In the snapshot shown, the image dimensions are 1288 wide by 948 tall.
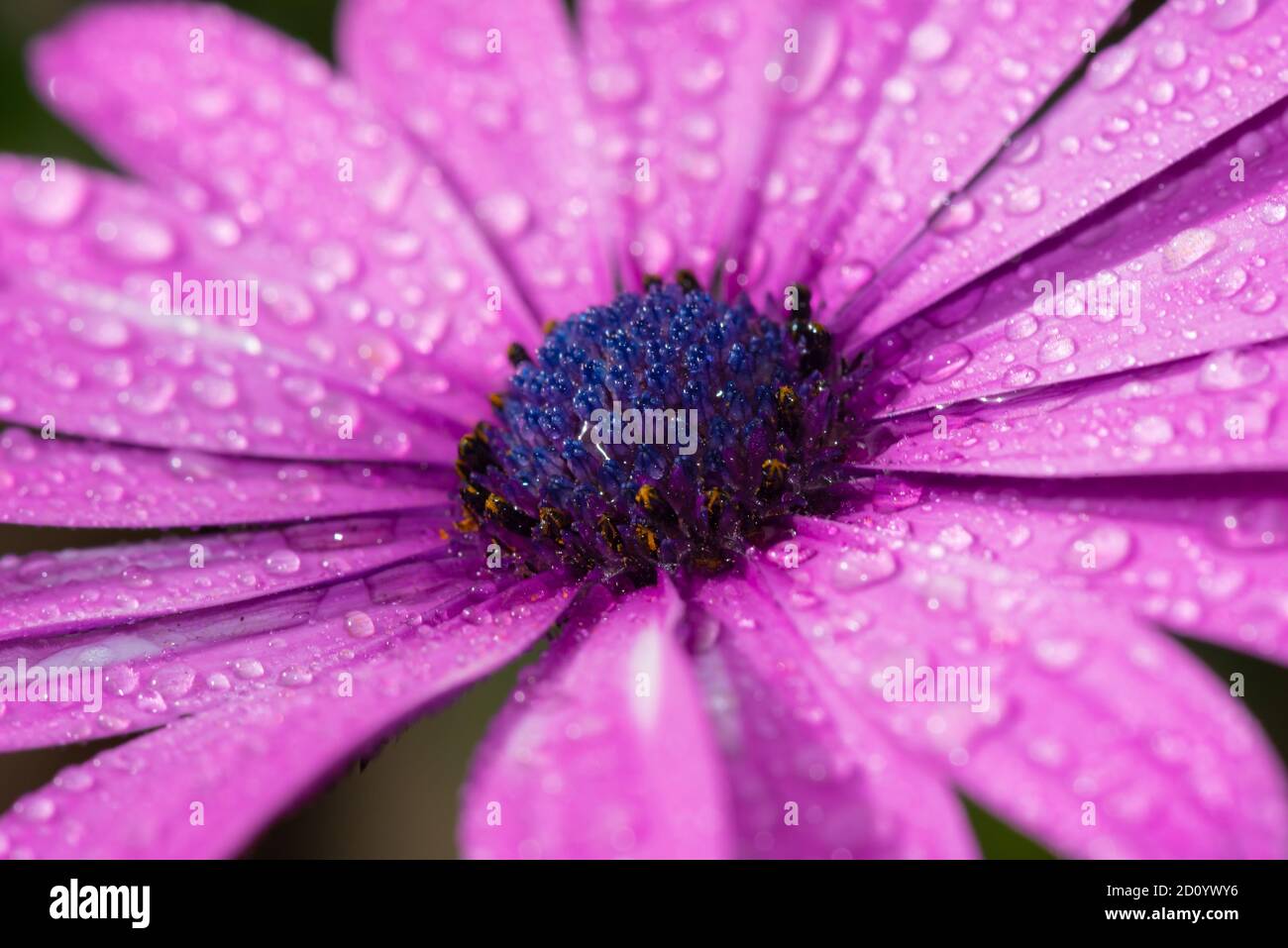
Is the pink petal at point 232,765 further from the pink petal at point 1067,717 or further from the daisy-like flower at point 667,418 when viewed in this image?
the pink petal at point 1067,717

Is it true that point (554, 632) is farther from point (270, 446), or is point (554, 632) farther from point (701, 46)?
point (701, 46)

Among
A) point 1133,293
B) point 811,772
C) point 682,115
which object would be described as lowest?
point 811,772

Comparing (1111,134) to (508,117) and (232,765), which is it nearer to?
(508,117)

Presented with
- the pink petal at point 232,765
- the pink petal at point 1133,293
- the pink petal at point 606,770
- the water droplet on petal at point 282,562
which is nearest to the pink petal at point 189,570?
the water droplet on petal at point 282,562

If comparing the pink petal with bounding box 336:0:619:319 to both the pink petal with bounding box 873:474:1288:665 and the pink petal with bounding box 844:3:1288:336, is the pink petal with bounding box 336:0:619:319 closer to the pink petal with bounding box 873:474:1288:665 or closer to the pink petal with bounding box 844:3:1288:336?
the pink petal with bounding box 844:3:1288:336

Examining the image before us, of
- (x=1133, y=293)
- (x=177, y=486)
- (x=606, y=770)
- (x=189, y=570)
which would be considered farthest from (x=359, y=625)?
(x=1133, y=293)
